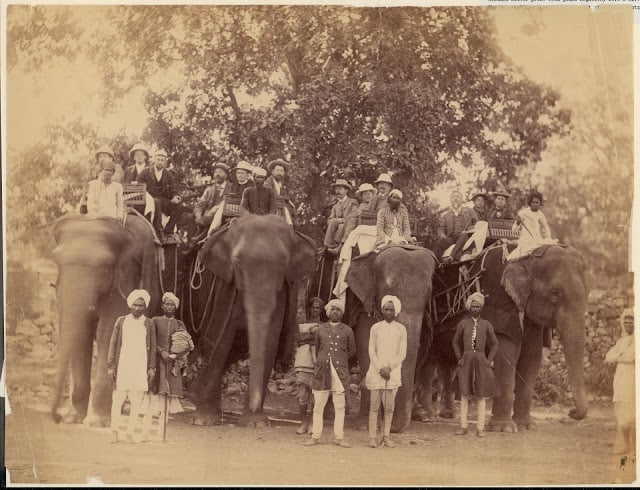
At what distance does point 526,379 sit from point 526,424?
1.21 feet

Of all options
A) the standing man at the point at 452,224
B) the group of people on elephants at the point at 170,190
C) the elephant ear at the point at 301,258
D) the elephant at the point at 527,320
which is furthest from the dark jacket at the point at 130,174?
the elephant at the point at 527,320

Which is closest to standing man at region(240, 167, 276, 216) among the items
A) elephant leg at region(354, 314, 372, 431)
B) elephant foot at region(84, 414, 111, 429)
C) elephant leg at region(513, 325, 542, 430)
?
elephant leg at region(354, 314, 372, 431)

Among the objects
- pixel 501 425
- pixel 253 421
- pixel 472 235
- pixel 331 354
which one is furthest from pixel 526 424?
pixel 253 421

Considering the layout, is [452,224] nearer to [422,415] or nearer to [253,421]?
[422,415]

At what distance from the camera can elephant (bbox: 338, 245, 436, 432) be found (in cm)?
1041

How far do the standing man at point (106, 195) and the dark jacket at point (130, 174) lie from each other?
Result: 0.27ft

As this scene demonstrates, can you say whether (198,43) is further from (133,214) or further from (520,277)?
(520,277)

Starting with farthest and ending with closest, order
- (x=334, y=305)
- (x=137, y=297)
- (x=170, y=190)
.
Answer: (x=170, y=190), (x=334, y=305), (x=137, y=297)

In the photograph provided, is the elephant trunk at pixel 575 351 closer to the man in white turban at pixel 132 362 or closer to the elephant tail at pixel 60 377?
the man in white turban at pixel 132 362

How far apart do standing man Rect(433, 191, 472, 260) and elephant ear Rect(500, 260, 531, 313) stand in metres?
0.53

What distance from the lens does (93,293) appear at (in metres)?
10.4

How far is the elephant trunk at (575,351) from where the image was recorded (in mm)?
10562

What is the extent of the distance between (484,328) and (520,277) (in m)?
0.55

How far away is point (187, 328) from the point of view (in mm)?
10523
